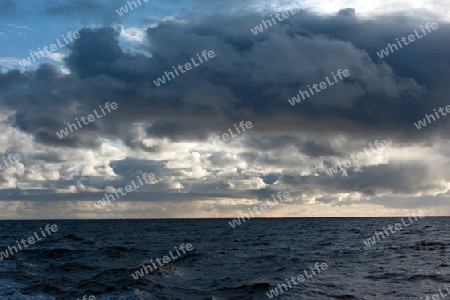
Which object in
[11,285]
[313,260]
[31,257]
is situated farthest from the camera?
[31,257]

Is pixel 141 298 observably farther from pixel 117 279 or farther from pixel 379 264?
pixel 379 264

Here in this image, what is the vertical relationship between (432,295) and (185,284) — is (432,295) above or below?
below

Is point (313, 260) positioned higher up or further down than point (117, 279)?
further down

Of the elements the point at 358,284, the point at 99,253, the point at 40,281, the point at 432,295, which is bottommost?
the point at 432,295

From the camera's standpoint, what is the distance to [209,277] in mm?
30141

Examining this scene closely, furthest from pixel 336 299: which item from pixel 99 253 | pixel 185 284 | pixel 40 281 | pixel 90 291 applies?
pixel 99 253

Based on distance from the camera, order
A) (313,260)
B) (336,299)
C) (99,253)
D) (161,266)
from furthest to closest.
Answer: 1. (99,253)
2. (313,260)
3. (161,266)
4. (336,299)

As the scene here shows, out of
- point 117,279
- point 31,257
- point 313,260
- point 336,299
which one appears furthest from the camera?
point 31,257

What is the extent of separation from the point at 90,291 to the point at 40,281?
546cm

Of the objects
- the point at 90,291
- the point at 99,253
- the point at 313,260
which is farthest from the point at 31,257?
the point at 313,260

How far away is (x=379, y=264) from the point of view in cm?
3475

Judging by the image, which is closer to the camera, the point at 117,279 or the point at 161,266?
the point at 117,279

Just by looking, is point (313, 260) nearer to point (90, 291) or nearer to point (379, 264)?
point (379, 264)

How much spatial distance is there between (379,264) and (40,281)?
961 inches
